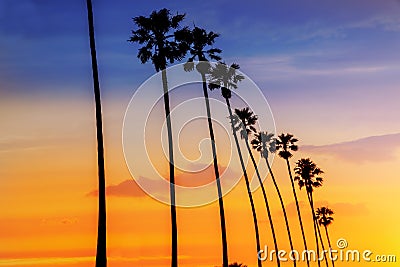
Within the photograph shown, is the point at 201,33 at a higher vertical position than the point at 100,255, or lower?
higher

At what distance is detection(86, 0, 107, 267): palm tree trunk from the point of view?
30.9 m

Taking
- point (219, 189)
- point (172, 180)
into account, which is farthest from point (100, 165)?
point (219, 189)

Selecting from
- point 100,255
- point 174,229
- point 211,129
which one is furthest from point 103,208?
point 211,129

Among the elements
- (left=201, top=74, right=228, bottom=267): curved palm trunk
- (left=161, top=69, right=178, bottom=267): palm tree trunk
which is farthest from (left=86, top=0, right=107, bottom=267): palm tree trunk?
(left=201, top=74, right=228, bottom=267): curved palm trunk

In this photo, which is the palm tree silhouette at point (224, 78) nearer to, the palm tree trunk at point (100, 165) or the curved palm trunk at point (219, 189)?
the curved palm trunk at point (219, 189)

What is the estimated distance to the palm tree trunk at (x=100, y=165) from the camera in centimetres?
3091

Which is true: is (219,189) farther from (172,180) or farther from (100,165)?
(100,165)

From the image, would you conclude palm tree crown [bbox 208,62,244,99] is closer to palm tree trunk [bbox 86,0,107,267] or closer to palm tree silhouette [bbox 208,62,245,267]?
palm tree silhouette [bbox 208,62,245,267]

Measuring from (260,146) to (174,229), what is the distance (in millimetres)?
43689

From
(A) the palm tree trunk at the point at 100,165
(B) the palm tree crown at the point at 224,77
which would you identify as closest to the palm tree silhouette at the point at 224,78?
(B) the palm tree crown at the point at 224,77

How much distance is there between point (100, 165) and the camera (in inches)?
1278

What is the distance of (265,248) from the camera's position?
67.4 metres

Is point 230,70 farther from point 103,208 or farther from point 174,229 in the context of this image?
point 103,208

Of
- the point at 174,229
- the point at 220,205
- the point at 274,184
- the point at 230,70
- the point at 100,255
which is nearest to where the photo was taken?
the point at 100,255
